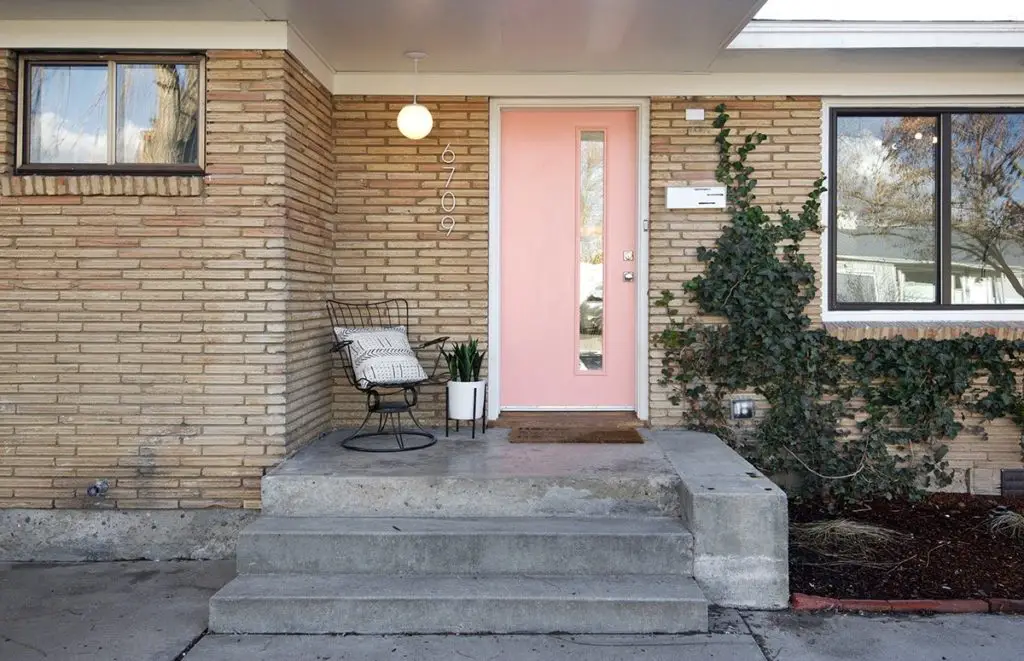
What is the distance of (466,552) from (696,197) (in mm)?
3188

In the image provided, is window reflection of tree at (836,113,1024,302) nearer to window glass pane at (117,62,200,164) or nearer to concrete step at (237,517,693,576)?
concrete step at (237,517,693,576)

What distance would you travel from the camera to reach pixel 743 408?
5668 millimetres

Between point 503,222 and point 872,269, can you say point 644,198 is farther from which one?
point 872,269

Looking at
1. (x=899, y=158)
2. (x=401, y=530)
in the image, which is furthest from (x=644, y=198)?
(x=401, y=530)

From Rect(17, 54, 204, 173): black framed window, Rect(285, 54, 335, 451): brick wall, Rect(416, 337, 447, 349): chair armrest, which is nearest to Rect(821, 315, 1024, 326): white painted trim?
Rect(416, 337, 447, 349): chair armrest

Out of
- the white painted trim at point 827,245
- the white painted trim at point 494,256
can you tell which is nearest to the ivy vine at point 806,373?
the white painted trim at point 827,245

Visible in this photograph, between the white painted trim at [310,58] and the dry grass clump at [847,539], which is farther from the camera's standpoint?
the white painted trim at [310,58]

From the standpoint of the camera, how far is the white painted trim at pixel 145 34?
15.6 feet

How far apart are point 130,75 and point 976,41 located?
5.62 meters

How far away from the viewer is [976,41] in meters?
5.11

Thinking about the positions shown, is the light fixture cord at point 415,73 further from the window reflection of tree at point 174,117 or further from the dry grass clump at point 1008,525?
the dry grass clump at point 1008,525

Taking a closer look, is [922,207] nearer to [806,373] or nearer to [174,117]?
[806,373]

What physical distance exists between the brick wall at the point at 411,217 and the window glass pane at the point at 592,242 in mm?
793

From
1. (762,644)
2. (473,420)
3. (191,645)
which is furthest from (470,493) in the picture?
(762,644)
